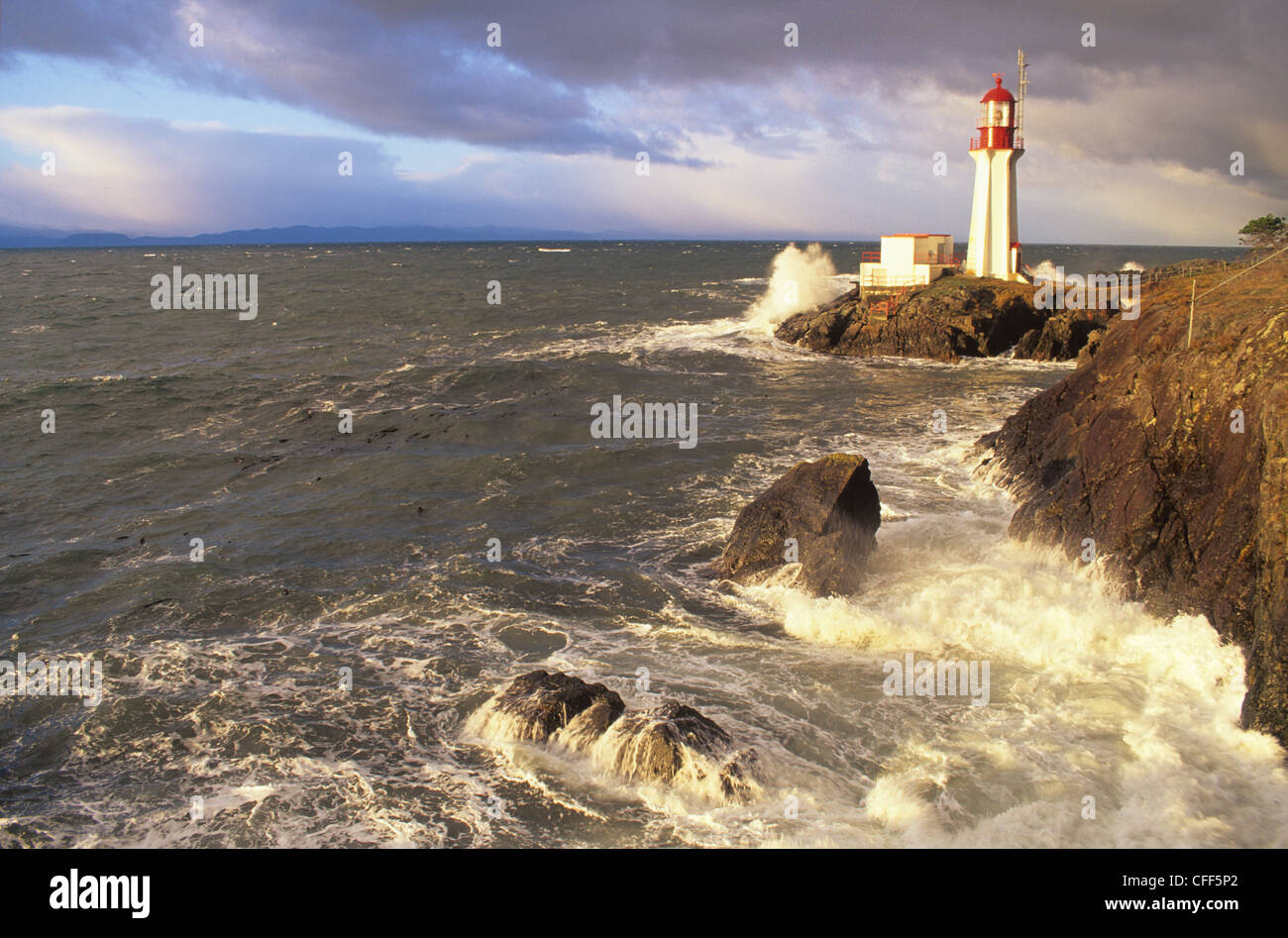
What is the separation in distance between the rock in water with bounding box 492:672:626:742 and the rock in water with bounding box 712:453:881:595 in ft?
17.1

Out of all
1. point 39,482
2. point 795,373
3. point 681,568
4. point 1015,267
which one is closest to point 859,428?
point 795,373

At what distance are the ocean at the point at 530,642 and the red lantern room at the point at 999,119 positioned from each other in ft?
74.6

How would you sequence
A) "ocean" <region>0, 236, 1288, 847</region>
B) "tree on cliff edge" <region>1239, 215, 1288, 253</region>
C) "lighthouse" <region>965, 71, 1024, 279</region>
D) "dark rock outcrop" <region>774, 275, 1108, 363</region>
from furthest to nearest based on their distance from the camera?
"lighthouse" <region>965, 71, 1024, 279</region>
"dark rock outcrop" <region>774, 275, 1108, 363</region>
"tree on cliff edge" <region>1239, 215, 1288, 253</region>
"ocean" <region>0, 236, 1288, 847</region>

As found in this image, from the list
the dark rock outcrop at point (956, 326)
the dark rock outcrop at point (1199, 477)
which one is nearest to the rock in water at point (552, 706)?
the dark rock outcrop at point (1199, 477)

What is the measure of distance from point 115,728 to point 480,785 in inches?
222

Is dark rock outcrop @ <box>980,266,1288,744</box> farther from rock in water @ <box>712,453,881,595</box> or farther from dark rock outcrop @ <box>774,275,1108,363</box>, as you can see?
dark rock outcrop @ <box>774,275,1108,363</box>

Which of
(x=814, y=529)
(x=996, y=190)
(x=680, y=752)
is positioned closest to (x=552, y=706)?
(x=680, y=752)

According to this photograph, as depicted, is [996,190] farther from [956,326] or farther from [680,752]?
[680,752]

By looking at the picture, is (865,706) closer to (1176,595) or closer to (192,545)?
(1176,595)

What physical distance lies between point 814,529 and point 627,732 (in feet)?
21.7

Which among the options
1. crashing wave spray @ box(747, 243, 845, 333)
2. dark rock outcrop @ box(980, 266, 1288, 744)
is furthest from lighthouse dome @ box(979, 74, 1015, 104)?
dark rock outcrop @ box(980, 266, 1288, 744)

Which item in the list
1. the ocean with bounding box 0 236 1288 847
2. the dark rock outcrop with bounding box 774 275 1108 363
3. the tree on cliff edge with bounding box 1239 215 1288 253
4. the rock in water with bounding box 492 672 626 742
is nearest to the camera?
the ocean with bounding box 0 236 1288 847

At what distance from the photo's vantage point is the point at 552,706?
35.9 ft

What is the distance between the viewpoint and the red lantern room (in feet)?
154
